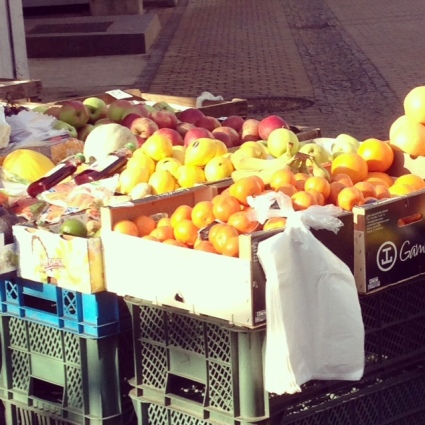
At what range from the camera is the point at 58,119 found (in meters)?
5.52

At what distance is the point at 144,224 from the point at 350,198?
714 millimetres

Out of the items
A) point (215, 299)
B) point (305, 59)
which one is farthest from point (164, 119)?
point (305, 59)

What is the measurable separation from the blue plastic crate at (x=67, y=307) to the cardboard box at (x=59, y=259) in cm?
5

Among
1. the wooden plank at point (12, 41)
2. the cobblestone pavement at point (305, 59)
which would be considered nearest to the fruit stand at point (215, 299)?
the cobblestone pavement at point (305, 59)

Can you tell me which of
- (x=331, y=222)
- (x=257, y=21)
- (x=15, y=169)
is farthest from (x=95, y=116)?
(x=257, y=21)

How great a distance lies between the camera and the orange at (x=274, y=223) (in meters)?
3.40

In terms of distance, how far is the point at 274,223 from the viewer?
343 centimetres

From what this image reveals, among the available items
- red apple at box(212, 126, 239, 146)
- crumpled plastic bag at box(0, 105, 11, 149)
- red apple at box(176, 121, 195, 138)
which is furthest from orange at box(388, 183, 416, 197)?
crumpled plastic bag at box(0, 105, 11, 149)

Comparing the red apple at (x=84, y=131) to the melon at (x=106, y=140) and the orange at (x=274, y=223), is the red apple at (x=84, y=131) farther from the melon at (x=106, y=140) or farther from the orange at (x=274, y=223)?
the orange at (x=274, y=223)

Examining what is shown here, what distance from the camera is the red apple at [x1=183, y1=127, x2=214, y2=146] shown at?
16.1ft

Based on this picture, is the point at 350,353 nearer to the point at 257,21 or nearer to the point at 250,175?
the point at 250,175

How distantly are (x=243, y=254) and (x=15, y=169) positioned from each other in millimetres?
1759

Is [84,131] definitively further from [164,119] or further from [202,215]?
[202,215]

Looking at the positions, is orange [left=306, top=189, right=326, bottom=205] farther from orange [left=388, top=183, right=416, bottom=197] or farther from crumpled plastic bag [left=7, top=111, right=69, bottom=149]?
crumpled plastic bag [left=7, top=111, right=69, bottom=149]
